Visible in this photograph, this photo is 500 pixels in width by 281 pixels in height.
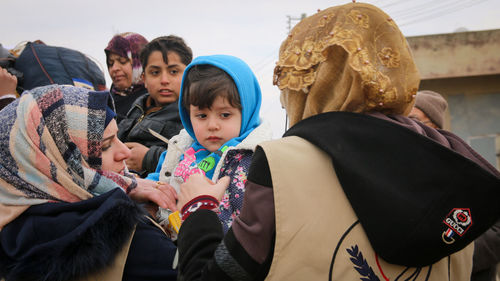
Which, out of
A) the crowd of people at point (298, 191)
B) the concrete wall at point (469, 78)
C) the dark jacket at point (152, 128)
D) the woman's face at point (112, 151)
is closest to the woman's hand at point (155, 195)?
the crowd of people at point (298, 191)

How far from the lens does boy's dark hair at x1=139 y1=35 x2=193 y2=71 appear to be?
3.58 m

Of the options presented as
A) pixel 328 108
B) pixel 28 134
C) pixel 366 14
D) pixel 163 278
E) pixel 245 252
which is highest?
pixel 366 14

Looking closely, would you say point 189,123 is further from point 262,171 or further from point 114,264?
point 262,171

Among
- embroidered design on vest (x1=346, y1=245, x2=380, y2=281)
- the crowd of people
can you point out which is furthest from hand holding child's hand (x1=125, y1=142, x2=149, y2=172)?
embroidered design on vest (x1=346, y1=245, x2=380, y2=281)

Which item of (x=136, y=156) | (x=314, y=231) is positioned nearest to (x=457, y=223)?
(x=314, y=231)

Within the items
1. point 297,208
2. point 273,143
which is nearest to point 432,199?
point 297,208

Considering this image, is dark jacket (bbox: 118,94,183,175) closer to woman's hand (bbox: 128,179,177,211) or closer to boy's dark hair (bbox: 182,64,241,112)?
boy's dark hair (bbox: 182,64,241,112)

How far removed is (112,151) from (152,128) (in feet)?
4.59

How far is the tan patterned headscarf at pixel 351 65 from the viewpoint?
58.1 inches

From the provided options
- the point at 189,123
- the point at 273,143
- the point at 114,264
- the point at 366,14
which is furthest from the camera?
the point at 189,123

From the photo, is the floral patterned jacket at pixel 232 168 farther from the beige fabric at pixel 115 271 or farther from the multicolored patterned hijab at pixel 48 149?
the multicolored patterned hijab at pixel 48 149

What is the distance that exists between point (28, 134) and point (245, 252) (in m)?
1.07

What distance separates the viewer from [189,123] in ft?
Answer: 9.60

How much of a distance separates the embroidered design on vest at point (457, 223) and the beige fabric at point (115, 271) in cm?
125
